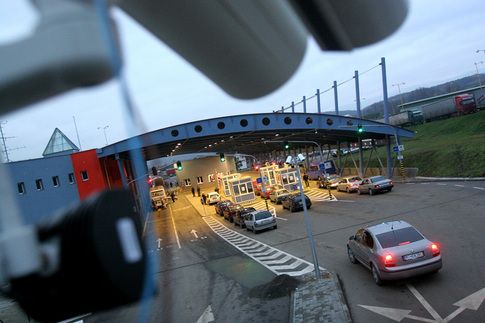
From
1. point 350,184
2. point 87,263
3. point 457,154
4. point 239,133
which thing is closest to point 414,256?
point 239,133

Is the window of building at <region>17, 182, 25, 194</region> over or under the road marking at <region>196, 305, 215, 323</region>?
over

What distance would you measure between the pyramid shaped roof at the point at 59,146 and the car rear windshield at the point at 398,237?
1170 centimetres

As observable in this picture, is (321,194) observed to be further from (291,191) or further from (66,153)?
(66,153)

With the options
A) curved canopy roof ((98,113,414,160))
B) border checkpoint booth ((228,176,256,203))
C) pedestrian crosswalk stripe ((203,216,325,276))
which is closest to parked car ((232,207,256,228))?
pedestrian crosswalk stripe ((203,216,325,276))

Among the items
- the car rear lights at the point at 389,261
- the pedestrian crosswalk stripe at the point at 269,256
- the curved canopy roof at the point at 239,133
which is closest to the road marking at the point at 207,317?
the pedestrian crosswalk stripe at the point at 269,256

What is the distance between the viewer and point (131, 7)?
1.88 meters

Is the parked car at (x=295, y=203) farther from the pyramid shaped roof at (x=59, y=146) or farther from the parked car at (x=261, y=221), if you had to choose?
the pyramid shaped roof at (x=59, y=146)

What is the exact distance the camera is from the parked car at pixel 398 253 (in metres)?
12.1

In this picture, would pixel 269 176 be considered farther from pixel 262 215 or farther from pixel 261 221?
pixel 261 221

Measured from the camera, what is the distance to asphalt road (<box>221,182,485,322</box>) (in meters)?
10.7

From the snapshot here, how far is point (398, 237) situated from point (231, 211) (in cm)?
2565

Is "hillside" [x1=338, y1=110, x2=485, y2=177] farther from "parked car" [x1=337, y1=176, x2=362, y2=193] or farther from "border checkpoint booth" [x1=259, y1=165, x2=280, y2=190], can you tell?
"border checkpoint booth" [x1=259, y1=165, x2=280, y2=190]

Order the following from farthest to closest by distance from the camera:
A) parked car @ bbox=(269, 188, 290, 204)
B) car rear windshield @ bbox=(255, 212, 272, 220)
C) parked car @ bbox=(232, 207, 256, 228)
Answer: parked car @ bbox=(269, 188, 290, 204) → parked car @ bbox=(232, 207, 256, 228) → car rear windshield @ bbox=(255, 212, 272, 220)

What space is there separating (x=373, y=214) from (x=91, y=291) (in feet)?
88.7
